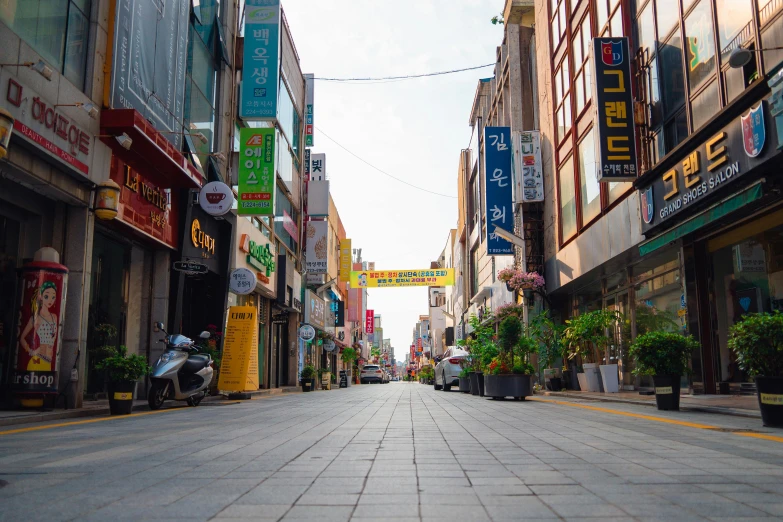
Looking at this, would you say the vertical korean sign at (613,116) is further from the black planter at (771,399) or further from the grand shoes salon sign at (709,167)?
the black planter at (771,399)

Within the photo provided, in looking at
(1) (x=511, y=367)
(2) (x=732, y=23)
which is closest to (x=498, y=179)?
(1) (x=511, y=367)

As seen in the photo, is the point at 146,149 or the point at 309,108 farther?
the point at 309,108

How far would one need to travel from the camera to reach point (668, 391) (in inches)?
411

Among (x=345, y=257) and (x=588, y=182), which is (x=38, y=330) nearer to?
(x=588, y=182)

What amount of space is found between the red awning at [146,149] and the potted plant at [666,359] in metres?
9.41

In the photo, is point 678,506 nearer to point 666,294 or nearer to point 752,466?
point 752,466

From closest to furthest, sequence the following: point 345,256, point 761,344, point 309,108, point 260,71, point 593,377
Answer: point 761,344 → point 593,377 → point 260,71 → point 309,108 → point 345,256

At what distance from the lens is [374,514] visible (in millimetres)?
3248

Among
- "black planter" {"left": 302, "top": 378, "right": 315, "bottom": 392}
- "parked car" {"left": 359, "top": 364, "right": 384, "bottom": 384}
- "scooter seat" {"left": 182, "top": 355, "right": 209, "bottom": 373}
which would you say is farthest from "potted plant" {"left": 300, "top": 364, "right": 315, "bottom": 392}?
A: "parked car" {"left": 359, "top": 364, "right": 384, "bottom": 384}

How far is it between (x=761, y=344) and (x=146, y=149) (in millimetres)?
11168

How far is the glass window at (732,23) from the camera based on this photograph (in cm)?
1142

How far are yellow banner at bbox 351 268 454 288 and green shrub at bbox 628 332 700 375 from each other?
129 feet

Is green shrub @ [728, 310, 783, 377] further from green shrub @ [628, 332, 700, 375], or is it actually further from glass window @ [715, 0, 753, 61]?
glass window @ [715, 0, 753, 61]

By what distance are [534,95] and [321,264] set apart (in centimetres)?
1693
